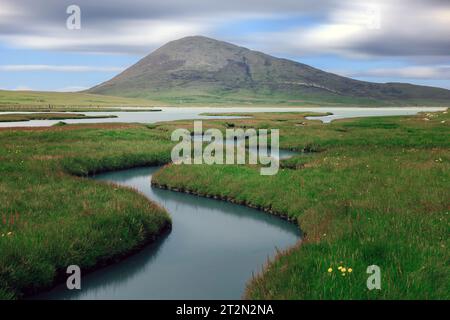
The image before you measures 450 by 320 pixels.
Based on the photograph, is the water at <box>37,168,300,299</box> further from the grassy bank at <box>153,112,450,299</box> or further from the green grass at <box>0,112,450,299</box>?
the grassy bank at <box>153,112,450,299</box>

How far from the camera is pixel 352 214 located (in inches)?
688

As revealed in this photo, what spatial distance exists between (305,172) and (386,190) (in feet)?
21.8

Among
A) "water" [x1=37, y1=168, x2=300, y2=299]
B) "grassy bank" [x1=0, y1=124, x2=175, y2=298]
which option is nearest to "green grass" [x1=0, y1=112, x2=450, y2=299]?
"grassy bank" [x1=0, y1=124, x2=175, y2=298]

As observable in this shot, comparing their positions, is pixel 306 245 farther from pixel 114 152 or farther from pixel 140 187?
pixel 114 152

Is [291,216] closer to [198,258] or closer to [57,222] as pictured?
[198,258]

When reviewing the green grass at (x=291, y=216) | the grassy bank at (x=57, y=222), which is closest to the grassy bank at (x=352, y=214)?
the green grass at (x=291, y=216)

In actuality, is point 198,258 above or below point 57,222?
below

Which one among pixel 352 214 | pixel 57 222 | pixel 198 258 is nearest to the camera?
pixel 57 222

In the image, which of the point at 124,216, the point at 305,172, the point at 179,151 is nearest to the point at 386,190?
the point at 305,172

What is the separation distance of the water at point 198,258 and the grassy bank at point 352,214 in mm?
1241

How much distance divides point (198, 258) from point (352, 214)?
603cm

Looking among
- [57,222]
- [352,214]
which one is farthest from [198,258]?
[352,214]

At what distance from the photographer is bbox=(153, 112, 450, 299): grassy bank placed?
11.0 m

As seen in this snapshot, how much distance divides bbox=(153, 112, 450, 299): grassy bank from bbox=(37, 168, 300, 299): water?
124cm
